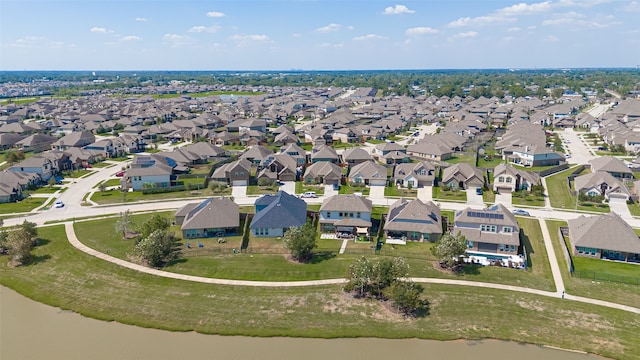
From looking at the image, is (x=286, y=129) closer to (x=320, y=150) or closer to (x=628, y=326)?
(x=320, y=150)

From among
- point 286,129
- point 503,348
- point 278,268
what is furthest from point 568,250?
point 286,129

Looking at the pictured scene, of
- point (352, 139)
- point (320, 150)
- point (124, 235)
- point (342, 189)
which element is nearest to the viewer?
point (124, 235)

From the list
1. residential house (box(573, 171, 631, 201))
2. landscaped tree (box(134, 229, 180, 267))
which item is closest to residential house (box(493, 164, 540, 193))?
residential house (box(573, 171, 631, 201))

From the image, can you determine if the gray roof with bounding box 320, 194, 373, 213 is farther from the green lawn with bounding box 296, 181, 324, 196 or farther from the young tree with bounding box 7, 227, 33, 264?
the young tree with bounding box 7, 227, 33, 264

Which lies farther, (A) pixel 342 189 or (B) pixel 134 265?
(A) pixel 342 189

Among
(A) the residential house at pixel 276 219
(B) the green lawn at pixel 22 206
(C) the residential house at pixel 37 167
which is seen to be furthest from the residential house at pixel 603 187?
(C) the residential house at pixel 37 167

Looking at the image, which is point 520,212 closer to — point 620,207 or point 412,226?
point 620,207
